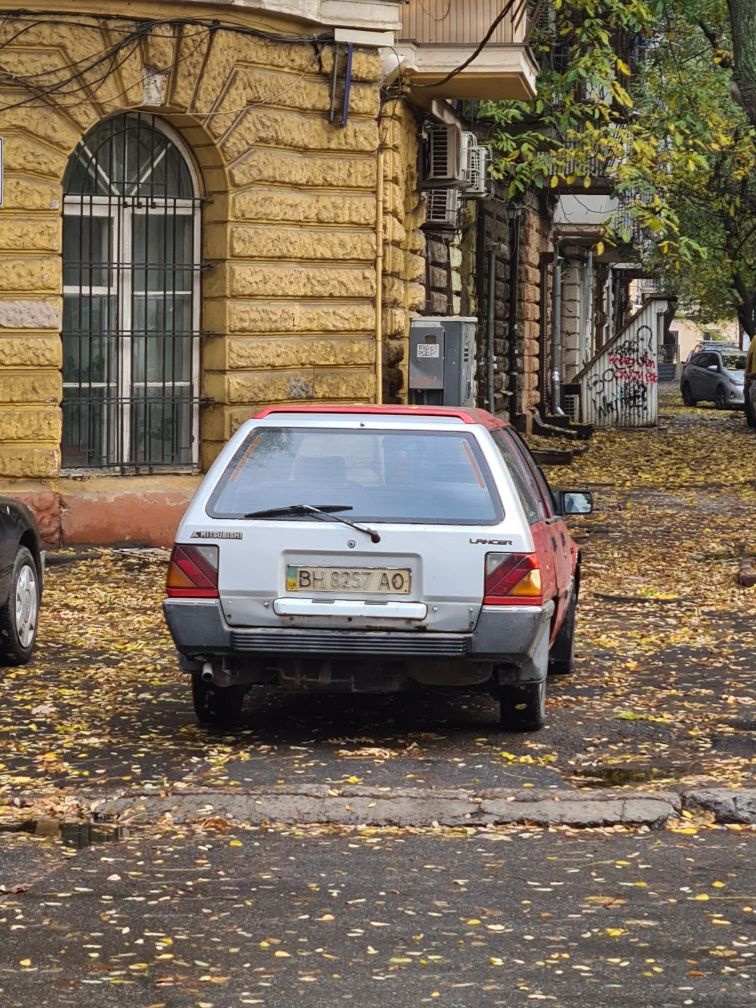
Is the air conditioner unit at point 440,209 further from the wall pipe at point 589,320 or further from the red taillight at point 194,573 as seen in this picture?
the wall pipe at point 589,320

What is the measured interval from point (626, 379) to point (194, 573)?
28574mm

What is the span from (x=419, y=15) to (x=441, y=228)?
316 cm

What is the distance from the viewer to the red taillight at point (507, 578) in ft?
25.6

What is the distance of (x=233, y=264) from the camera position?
1576cm

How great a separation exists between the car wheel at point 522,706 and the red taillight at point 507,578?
492 millimetres

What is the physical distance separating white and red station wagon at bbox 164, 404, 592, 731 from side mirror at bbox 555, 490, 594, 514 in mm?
1422

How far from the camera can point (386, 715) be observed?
8875 millimetres

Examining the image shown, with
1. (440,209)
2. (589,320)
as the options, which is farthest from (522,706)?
(589,320)

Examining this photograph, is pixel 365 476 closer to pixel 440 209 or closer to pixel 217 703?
pixel 217 703

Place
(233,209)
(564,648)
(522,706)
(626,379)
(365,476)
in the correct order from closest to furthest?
(365,476) → (522,706) → (564,648) → (233,209) → (626,379)

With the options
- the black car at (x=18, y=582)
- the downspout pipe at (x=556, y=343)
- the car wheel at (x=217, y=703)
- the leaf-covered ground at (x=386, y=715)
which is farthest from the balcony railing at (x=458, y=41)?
the downspout pipe at (x=556, y=343)

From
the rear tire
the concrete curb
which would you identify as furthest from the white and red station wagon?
the rear tire

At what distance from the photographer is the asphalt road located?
4832 millimetres

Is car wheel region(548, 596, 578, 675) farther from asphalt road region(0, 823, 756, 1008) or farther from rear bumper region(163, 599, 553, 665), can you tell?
asphalt road region(0, 823, 756, 1008)
